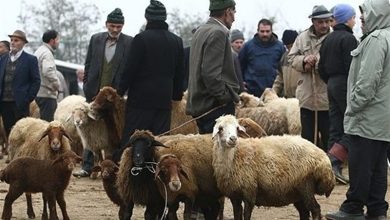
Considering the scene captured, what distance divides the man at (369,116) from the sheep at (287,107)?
5.05 m

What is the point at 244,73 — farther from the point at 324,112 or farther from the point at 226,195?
the point at 226,195

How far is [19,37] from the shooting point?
15.9 metres

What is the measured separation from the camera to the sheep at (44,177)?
1038 cm

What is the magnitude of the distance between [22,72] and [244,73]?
14.1ft

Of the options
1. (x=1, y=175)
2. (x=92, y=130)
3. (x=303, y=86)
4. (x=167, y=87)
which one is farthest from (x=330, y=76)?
(x=1, y=175)

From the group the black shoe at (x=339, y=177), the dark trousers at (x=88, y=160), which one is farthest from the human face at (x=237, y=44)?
the black shoe at (x=339, y=177)

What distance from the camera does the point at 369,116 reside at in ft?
31.6

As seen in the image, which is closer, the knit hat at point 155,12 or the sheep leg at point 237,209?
the sheep leg at point 237,209

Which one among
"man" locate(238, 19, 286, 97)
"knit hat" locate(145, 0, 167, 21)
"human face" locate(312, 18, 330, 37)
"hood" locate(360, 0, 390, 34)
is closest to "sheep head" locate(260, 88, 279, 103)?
"man" locate(238, 19, 286, 97)

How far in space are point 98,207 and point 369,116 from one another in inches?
155

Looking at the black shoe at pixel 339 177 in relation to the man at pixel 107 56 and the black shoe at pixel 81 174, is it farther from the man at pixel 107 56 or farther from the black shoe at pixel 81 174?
the black shoe at pixel 81 174

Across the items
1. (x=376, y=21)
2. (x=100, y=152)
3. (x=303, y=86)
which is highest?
(x=376, y=21)

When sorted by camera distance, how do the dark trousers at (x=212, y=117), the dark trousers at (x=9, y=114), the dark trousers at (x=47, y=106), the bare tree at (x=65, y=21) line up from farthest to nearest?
the bare tree at (x=65, y=21) → the dark trousers at (x=47, y=106) → the dark trousers at (x=9, y=114) → the dark trousers at (x=212, y=117)

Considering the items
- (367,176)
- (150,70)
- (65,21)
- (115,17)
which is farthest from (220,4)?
(65,21)
